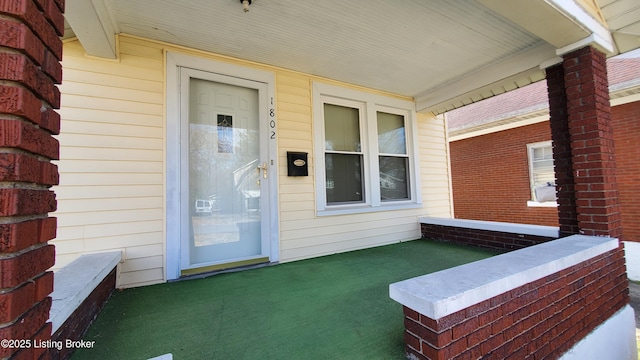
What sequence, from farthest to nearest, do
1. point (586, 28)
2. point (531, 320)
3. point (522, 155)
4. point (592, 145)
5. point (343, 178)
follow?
1. point (522, 155)
2. point (343, 178)
3. point (592, 145)
4. point (586, 28)
5. point (531, 320)

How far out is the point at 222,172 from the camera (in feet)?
9.91

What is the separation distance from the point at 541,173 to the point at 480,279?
7332mm

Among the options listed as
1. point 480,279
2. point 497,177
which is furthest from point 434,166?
point 497,177

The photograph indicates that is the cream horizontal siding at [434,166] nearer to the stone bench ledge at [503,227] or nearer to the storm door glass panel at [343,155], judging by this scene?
the stone bench ledge at [503,227]

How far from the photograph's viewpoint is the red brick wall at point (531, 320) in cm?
129

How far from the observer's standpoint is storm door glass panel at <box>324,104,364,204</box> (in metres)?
3.84

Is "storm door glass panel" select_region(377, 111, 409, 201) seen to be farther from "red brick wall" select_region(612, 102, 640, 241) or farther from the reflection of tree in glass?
"red brick wall" select_region(612, 102, 640, 241)

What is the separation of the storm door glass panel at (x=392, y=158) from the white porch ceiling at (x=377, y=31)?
1001 millimetres

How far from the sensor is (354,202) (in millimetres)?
Result: 3988

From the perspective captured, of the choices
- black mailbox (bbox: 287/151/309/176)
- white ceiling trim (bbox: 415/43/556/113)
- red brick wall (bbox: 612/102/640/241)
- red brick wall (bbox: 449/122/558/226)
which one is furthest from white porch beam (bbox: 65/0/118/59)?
red brick wall (bbox: 449/122/558/226)

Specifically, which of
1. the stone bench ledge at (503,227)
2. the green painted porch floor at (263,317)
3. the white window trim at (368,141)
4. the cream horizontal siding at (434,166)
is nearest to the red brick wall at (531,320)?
the green painted porch floor at (263,317)

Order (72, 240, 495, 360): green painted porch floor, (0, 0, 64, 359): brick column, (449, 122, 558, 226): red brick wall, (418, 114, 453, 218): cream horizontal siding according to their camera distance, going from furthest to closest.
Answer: (449, 122, 558, 226): red brick wall
(418, 114, 453, 218): cream horizontal siding
(72, 240, 495, 360): green painted porch floor
(0, 0, 64, 359): brick column

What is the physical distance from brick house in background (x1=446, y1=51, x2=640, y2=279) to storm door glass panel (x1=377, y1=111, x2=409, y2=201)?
Answer: 4.09 metres

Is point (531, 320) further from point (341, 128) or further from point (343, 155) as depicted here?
point (341, 128)
